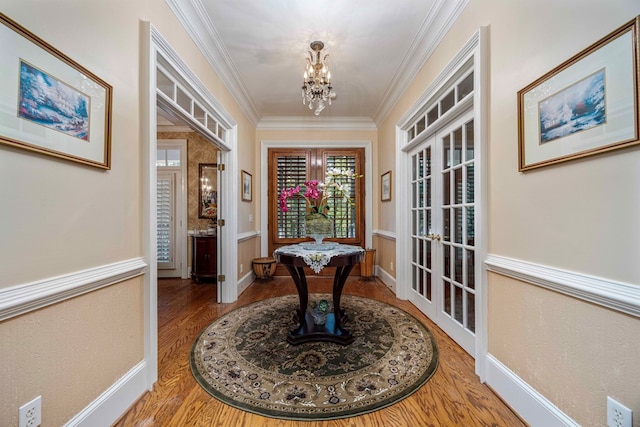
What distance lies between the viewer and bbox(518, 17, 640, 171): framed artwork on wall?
94cm

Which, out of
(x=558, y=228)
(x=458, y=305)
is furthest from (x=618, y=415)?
(x=458, y=305)

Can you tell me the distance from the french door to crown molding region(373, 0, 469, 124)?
0.77 meters

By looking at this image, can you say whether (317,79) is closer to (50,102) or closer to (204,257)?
(50,102)

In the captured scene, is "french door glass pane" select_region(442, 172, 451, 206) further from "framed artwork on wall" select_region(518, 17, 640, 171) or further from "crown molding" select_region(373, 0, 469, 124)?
"crown molding" select_region(373, 0, 469, 124)

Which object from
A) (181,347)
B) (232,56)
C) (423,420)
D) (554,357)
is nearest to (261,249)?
(181,347)

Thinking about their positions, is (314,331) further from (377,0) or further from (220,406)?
(377,0)

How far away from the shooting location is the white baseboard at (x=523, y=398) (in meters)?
1.20

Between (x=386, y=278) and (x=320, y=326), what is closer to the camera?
(x=320, y=326)

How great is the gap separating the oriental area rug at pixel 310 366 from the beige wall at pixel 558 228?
671 millimetres

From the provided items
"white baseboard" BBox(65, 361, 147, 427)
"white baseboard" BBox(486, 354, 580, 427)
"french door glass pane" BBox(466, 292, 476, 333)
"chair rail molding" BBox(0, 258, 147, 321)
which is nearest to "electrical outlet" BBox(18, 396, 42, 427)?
"white baseboard" BBox(65, 361, 147, 427)

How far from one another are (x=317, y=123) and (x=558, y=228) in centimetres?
388

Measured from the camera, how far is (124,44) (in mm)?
1455

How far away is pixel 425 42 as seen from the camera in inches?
95.7

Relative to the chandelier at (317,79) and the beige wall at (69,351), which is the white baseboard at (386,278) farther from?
the beige wall at (69,351)
